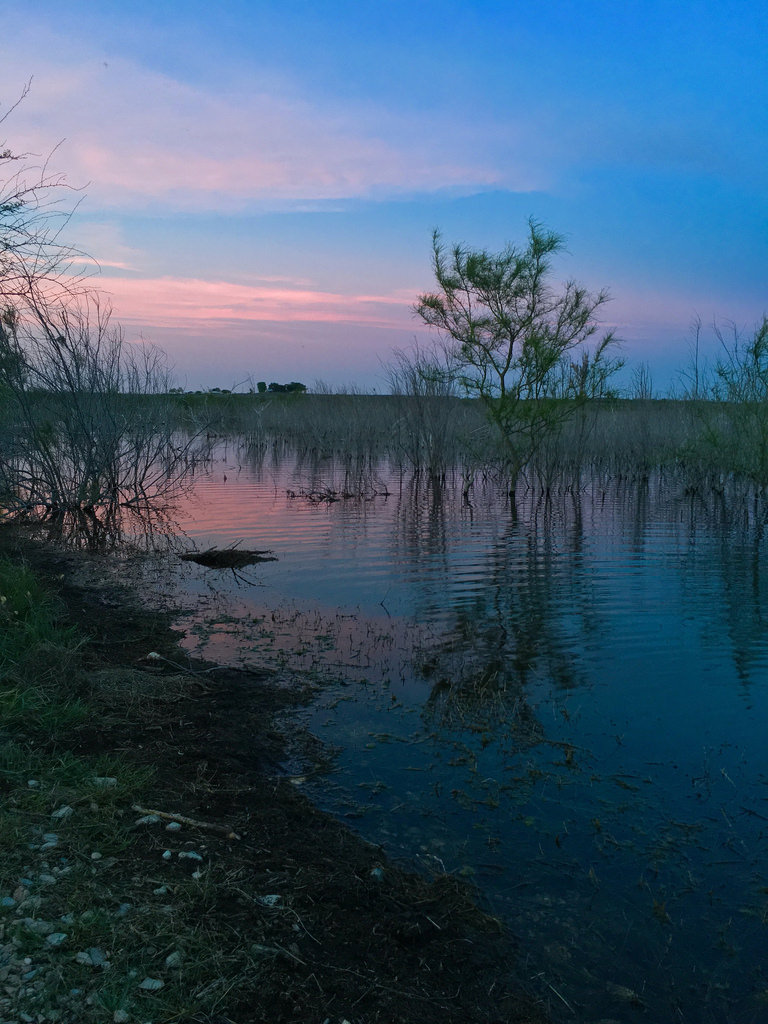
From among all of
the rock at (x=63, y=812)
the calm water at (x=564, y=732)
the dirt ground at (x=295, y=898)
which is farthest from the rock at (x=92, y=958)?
the calm water at (x=564, y=732)

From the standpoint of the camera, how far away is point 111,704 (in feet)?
17.3

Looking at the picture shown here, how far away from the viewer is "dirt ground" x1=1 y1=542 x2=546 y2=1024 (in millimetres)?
2715

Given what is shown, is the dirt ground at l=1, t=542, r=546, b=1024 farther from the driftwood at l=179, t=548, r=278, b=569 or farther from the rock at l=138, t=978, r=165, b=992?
the driftwood at l=179, t=548, r=278, b=569

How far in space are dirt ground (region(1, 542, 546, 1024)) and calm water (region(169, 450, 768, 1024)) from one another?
248 mm

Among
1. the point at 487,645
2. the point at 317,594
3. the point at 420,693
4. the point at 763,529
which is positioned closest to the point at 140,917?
the point at 420,693

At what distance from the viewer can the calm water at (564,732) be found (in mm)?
3379

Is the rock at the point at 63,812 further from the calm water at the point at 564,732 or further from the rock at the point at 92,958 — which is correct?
Answer: the calm water at the point at 564,732

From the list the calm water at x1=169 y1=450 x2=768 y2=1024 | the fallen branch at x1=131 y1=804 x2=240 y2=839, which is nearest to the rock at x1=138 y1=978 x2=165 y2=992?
the fallen branch at x1=131 y1=804 x2=240 y2=839

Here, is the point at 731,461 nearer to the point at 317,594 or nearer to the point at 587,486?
the point at 587,486

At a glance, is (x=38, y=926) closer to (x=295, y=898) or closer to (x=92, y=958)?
(x=92, y=958)

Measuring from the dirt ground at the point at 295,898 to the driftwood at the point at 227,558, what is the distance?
19.7ft

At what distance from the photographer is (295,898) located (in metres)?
3.25

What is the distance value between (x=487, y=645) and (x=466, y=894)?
417 cm

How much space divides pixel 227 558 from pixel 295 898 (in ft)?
29.3
